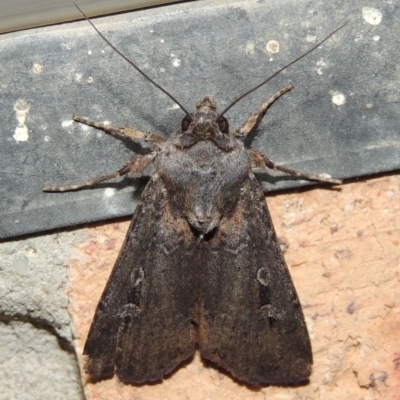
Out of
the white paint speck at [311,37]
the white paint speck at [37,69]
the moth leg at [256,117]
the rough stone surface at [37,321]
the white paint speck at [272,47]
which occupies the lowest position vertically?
the rough stone surface at [37,321]

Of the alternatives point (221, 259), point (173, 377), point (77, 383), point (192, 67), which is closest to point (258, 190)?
point (221, 259)

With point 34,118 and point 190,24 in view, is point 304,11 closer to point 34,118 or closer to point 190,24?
point 190,24

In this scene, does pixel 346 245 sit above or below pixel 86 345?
above

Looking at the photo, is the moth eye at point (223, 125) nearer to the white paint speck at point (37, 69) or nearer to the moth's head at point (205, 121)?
the moth's head at point (205, 121)

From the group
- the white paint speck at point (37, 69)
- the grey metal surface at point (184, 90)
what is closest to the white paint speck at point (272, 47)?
the grey metal surface at point (184, 90)

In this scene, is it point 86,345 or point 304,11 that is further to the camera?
point 304,11

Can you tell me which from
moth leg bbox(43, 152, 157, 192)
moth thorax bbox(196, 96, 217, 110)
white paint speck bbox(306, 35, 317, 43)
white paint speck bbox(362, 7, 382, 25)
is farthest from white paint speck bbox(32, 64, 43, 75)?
white paint speck bbox(362, 7, 382, 25)

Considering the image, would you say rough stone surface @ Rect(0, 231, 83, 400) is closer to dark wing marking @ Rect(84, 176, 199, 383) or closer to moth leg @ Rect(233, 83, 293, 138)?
dark wing marking @ Rect(84, 176, 199, 383)
